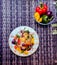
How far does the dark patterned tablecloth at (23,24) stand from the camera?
1634 mm

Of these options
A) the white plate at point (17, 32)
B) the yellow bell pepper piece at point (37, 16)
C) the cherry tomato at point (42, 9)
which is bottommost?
the white plate at point (17, 32)

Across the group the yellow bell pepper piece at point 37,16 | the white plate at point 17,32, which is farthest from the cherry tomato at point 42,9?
the white plate at point 17,32

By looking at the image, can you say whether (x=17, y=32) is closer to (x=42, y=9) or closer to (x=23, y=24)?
(x=23, y=24)

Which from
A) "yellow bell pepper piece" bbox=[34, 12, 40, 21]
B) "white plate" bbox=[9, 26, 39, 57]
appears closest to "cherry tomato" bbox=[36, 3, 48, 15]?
"yellow bell pepper piece" bbox=[34, 12, 40, 21]

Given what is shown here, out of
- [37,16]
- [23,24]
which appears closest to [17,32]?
[23,24]

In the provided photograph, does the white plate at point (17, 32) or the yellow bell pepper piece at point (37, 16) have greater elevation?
the yellow bell pepper piece at point (37, 16)

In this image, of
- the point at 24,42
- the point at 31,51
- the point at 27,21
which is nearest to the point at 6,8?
the point at 27,21

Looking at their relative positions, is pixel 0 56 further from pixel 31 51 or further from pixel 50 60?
pixel 50 60

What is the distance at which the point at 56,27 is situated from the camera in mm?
1688

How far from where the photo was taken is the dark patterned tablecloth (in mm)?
1634

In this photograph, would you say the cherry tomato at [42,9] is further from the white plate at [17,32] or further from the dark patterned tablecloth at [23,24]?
the white plate at [17,32]

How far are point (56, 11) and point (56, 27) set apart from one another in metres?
0.15

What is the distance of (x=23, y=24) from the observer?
A: 166cm

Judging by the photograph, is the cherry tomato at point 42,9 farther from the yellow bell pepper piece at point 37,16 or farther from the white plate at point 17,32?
the white plate at point 17,32
